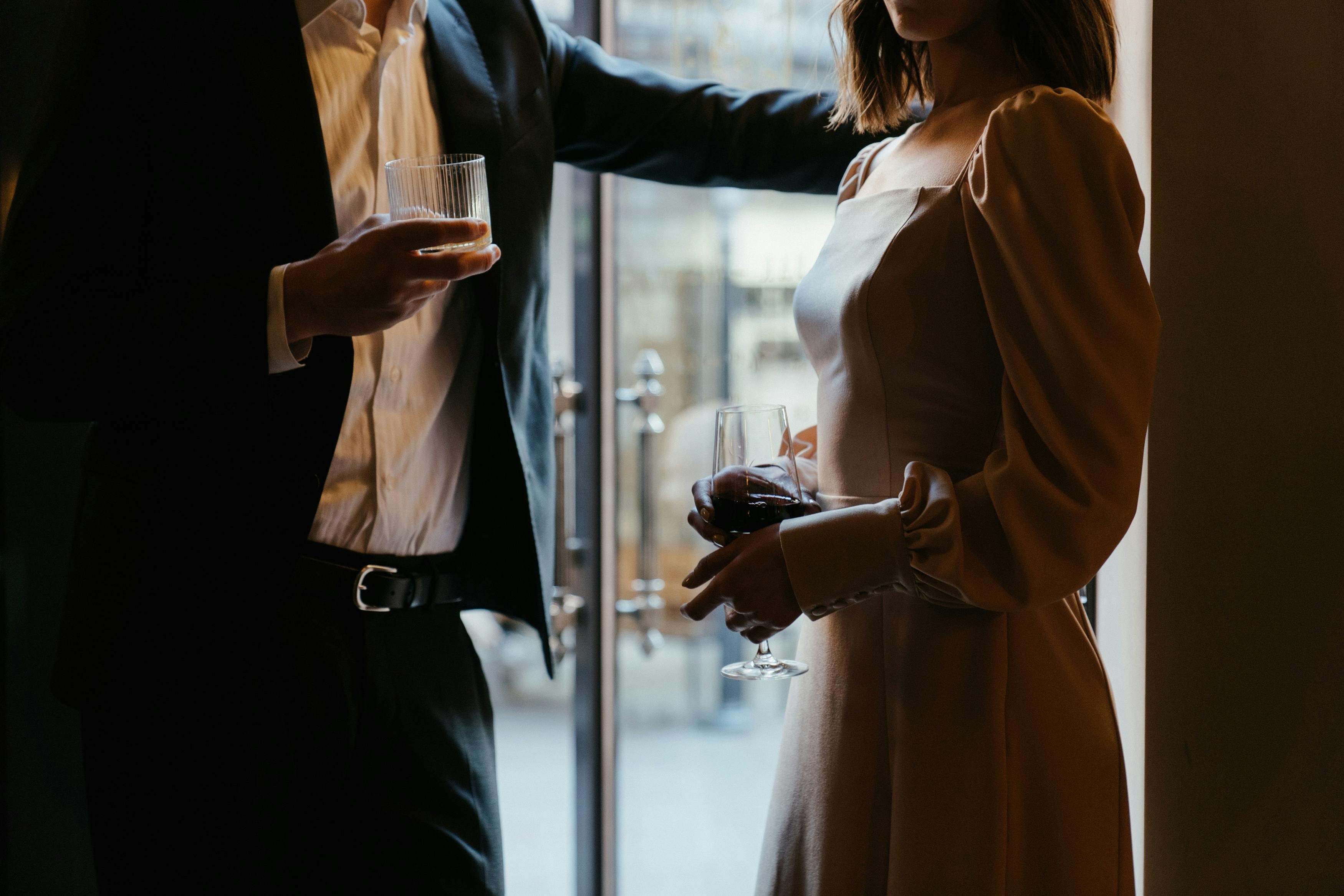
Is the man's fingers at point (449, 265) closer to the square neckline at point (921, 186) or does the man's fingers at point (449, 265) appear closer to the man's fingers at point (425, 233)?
the man's fingers at point (425, 233)

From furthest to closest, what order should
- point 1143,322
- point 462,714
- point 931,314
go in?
point 462,714 < point 931,314 < point 1143,322

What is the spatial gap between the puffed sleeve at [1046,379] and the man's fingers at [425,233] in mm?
500

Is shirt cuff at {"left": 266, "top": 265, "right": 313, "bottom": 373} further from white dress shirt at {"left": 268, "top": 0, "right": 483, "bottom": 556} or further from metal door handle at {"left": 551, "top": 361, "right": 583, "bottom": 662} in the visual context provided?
metal door handle at {"left": 551, "top": 361, "right": 583, "bottom": 662}

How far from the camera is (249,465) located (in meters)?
1.25

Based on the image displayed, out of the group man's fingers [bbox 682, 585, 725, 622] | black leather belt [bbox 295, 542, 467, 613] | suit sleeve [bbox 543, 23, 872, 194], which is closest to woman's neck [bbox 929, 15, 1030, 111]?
suit sleeve [bbox 543, 23, 872, 194]

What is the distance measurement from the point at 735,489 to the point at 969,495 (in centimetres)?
23

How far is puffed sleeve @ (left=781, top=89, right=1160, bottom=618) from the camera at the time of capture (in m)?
0.96

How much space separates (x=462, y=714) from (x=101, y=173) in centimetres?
81

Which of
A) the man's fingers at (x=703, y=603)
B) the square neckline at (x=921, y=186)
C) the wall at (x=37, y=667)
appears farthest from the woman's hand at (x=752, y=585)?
the wall at (x=37, y=667)

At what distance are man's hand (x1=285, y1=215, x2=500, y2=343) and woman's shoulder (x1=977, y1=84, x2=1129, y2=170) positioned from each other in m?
0.53

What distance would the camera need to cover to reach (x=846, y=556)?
1029 mm

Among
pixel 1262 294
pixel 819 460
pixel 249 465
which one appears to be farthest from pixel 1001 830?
pixel 249 465

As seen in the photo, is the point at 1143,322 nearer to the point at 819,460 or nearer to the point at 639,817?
the point at 819,460

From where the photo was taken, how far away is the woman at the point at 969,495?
97 cm
